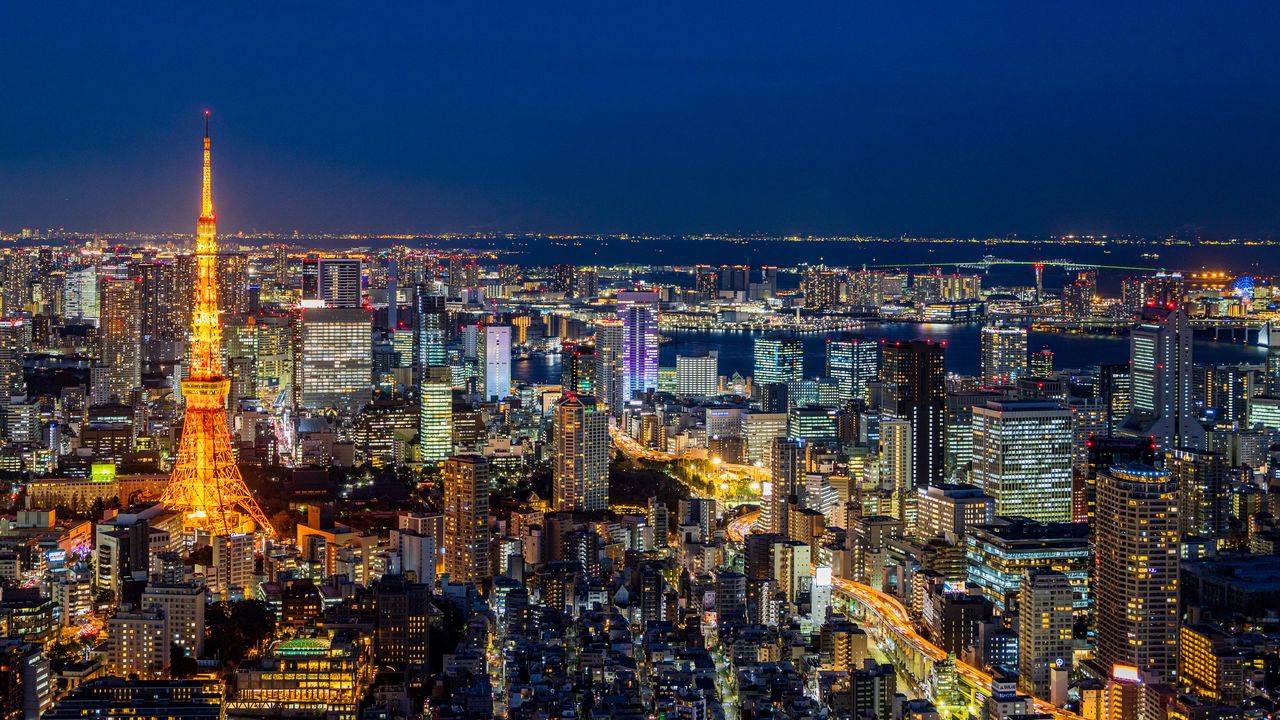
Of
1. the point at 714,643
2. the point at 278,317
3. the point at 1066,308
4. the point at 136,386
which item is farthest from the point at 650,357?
the point at 714,643

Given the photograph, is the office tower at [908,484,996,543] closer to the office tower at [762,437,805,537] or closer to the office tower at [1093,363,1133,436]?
the office tower at [762,437,805,537]

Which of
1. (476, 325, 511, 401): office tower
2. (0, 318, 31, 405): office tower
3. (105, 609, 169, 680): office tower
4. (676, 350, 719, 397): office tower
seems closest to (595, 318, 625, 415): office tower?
(676, 350, 719, 397): office tower

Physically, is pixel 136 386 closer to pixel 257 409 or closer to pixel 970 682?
pixel 257 409

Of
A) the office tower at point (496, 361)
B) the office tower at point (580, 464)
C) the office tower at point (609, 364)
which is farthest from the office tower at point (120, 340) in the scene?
the office tower at point (580, 464)

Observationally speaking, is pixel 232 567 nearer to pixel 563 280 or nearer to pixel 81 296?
pixel 81 296

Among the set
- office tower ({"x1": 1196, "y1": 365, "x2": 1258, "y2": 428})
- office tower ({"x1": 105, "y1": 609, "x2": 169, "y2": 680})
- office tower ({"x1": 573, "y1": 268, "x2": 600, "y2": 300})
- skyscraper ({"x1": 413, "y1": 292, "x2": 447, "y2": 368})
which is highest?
office tower ({"x1": 573, "y1": 268, "x2": 600, "y2": 300})
